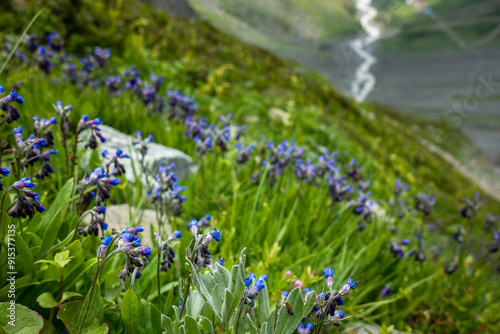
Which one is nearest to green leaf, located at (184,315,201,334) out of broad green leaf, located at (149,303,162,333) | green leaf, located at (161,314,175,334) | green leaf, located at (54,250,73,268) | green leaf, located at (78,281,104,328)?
green leaf, located at (161,314,175,334)

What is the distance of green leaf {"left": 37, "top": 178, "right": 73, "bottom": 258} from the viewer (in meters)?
1.55

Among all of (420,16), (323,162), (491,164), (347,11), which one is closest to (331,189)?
(323,162)

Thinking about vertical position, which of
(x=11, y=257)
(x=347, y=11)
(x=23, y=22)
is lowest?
(x=11, y=257)

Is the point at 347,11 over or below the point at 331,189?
over

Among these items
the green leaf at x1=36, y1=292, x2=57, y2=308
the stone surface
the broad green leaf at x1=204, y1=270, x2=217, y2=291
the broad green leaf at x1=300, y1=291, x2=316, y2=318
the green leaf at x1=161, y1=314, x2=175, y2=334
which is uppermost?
the broad green leaf at x1=300, y1=291, x2=316, y2=318

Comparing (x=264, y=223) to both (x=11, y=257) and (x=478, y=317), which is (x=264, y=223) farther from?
(x=478, y=317)

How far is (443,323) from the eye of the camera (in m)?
2.81

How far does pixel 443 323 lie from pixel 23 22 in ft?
23.3

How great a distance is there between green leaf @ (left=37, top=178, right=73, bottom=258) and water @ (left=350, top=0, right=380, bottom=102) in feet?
163

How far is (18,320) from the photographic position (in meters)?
1.25

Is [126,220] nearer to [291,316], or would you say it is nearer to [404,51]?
[291,316]

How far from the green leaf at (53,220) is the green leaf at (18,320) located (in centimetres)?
32

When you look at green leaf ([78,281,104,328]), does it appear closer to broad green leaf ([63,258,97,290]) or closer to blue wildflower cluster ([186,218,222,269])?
broad green leaf ([63,258,97,290])

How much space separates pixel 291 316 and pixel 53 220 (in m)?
1.17
